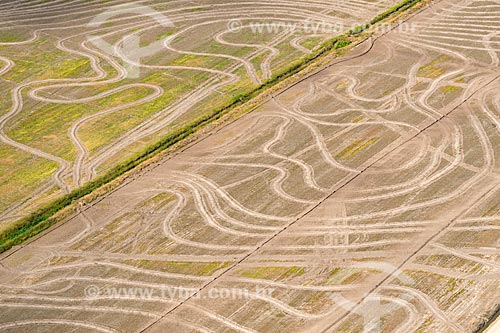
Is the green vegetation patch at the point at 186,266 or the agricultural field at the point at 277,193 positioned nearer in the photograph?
the agricultural field at the point at 277,193

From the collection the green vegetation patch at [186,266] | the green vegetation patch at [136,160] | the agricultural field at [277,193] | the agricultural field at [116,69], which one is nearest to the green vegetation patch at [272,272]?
the agricultural field at [277,193]

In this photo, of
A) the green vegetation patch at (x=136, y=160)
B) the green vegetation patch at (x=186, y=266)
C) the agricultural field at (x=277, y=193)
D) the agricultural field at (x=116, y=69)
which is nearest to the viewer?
the agricultural field at (x=277, y=193)

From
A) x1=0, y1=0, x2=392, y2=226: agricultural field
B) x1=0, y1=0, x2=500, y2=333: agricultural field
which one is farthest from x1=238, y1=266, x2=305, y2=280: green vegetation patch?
x1=0, y1=0, x2=392, y2=226: agricultural field

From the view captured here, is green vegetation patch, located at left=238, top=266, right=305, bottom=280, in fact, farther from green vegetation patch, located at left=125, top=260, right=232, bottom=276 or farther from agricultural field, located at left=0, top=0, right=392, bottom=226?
agricultural field, located at left=0, top=0, right=392, bottom=226

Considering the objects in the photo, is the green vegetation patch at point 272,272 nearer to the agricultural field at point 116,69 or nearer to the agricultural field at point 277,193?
the agricultural field at point 277,193

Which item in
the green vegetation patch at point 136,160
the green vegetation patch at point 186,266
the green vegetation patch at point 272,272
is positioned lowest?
the green vegetation patch at point 272,272

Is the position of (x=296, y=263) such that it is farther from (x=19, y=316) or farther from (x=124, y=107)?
(x=124, y=107)

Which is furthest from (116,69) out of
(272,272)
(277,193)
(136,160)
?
(272,272)

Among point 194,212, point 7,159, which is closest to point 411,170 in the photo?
point 194,212
